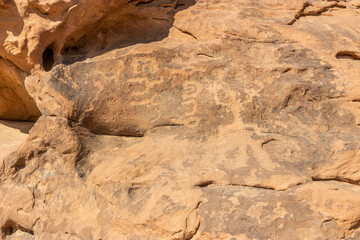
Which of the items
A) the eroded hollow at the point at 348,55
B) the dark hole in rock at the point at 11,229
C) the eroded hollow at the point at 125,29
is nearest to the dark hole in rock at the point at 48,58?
the eroded hollow at the point at 125,29

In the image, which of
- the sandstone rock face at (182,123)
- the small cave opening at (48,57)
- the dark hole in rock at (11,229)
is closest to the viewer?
the sandstone rock face at (182,123)

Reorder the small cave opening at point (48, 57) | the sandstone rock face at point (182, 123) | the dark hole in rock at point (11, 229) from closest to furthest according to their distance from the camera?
the sandstone rock face at point (182, 123) < the dark hole in rock at point (11, 229) < the small cave opening at point (48, 57)

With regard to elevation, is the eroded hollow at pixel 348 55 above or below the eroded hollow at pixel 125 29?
below

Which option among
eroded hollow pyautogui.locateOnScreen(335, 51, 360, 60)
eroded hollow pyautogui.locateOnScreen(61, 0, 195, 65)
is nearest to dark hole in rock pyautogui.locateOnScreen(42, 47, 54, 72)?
eroded hollow pyautogui.locateOnScreen(61, 0, 195, 65)

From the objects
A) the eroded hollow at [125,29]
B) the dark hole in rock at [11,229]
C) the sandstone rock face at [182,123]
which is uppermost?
the eroded hollow at [125,29]

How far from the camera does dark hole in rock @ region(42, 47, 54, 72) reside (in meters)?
2.53

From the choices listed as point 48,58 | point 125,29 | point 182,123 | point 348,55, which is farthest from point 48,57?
point 348,55

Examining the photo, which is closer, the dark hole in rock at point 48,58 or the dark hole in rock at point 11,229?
the dark hole in rock at point 11,229

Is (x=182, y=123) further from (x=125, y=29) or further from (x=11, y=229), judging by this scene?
(x=11, y=229)

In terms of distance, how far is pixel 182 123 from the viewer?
2277 millimetres

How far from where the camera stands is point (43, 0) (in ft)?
7.62

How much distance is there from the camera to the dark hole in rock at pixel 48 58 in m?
2.53

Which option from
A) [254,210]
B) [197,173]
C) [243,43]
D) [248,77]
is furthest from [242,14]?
[254,210]

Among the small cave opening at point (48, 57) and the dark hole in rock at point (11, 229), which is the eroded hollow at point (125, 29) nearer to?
the small cave opening at point (48, 57)
